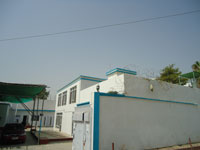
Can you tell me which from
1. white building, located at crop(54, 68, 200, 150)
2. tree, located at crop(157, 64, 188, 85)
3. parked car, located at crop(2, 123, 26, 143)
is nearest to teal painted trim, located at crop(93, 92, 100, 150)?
white building, located at crop(54, 68, 200, 150)

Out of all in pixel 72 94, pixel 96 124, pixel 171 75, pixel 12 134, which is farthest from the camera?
pixel 171 75

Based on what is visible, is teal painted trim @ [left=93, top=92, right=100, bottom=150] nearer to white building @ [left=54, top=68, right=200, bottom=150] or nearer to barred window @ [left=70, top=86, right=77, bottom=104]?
white building @ [left=54, top=68, right=200, bottom=150]

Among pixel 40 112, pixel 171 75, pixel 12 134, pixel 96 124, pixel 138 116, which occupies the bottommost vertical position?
pixel 12 134

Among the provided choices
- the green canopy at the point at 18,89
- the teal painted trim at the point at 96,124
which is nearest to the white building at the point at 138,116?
the teal painted trim at the point at 96,124

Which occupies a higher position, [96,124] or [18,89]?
[18,89]

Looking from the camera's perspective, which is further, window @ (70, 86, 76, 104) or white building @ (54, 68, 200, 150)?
window @ (70, 86, 76, 104)

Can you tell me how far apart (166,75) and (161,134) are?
17430 millimetres

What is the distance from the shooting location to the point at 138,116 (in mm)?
8000

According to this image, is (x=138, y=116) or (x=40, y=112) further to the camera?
(x=40, y=112)

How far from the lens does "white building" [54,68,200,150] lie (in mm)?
6886

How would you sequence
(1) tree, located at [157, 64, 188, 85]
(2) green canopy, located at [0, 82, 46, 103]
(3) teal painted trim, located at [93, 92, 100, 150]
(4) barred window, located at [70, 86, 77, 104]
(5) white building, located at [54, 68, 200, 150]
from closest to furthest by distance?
(3) teal painted trim, located at [93, 92, 100, 150] → (5) white building, located at [54, 68, 200, 150] → (2) green canopy, located at [0, 82, 46, 103] → (4) barred window, located at [70, 86, 77, 104] → (1) tree, located at [157, 64, 188, 85]

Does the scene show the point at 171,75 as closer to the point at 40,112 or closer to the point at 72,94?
the point at 72,94

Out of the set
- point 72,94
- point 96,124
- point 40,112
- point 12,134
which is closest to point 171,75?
point 72,94

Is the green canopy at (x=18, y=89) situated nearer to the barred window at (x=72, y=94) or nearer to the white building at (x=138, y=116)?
the barred window at (x=72, y=94)
